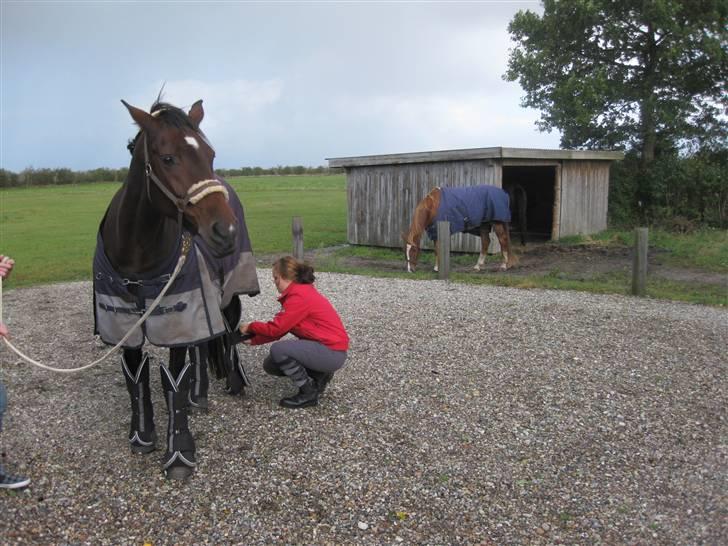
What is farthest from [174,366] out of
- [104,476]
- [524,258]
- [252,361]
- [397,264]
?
[524,258]

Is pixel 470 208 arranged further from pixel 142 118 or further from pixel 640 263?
pixel 142 118

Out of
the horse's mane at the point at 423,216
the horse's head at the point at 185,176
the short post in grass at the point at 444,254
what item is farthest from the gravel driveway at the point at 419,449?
the horse's mane at the point at 423,216

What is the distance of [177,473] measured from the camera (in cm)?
362

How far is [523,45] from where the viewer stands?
19547 mm

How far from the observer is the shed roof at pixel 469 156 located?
13.2 metres

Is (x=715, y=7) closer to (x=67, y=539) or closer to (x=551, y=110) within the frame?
(x=551, y=110)

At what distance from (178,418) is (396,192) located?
1199 cm

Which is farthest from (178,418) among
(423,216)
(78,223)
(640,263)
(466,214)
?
(78,223)

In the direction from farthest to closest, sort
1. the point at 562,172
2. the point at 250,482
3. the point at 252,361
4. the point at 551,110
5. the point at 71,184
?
the point at 71,184
the point at 551,110
the point at 562,172
the point at 252,361
the point at 250,482

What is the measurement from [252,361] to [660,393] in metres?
3.57

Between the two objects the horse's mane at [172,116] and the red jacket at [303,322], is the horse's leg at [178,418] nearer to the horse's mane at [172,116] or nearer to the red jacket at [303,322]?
the red jacket at [303,322]

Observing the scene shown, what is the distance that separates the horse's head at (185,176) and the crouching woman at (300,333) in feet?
5.06

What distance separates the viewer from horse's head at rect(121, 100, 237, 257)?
2.88m

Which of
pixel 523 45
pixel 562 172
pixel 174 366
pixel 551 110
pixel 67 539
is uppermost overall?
pixel 523 45
